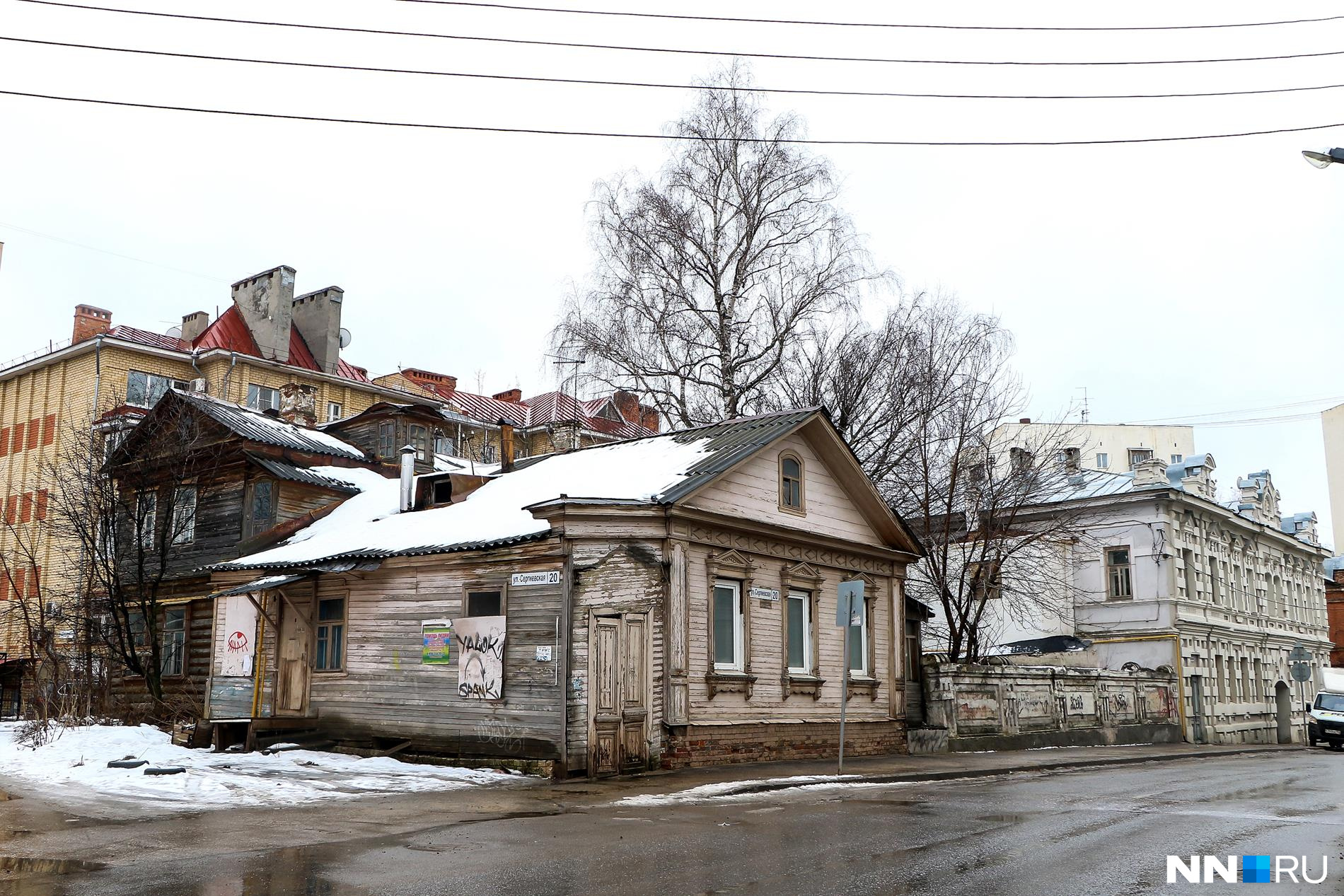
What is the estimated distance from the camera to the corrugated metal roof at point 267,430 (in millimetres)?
26578

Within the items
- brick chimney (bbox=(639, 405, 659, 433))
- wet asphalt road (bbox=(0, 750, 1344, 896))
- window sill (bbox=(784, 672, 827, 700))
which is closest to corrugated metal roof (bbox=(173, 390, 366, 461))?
brick chimney (bbox=(639, 405, 659, 433))

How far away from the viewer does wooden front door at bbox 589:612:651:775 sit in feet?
57.6

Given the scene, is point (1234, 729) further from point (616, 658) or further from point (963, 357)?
point (616, 658)

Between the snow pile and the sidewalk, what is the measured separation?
427 cm

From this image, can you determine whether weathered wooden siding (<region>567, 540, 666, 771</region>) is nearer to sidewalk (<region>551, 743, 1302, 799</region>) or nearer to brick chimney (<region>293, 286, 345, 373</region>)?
sidewalk (<region>551, 743, 1302, 799</region>)

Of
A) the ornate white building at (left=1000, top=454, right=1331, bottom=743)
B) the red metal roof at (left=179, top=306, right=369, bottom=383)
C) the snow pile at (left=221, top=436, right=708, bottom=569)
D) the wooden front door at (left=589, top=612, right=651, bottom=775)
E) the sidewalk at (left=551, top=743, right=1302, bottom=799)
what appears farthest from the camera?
the red metal roof at (left=179, top=306, right=369, bottom=383)

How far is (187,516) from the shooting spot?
27.9 meters

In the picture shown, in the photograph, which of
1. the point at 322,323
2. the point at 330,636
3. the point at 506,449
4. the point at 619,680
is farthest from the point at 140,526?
the point at 322,323

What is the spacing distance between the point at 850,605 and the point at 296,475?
1396 cm

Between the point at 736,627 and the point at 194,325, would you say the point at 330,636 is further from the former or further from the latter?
the point at 194,325

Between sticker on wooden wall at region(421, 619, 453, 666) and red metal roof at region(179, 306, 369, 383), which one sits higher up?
red metal roof at region(179, 306, 369, 383)

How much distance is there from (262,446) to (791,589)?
1242cm

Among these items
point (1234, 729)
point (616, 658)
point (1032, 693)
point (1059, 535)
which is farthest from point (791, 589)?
point (1234, 729)

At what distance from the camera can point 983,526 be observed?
105 feet
